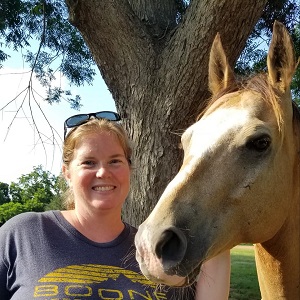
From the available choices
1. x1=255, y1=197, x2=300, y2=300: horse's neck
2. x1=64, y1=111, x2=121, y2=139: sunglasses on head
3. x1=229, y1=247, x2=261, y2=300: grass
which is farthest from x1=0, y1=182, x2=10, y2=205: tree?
x1=255, y1=197, x2=300, y2=300: horse's neck

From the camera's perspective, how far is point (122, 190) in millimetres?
2320

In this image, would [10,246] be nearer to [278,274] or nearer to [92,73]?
[278,274]

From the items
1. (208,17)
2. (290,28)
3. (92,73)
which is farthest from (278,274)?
(92,73)

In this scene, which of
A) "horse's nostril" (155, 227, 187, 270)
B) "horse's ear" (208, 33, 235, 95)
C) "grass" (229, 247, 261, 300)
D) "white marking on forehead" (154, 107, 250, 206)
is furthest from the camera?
"grass" (229, 247, 261, 300)

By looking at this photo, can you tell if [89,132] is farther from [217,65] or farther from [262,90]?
[217,65]

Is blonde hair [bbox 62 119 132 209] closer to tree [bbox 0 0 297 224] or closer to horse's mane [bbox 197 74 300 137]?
horse's mane [bbox 197 74 300 137]

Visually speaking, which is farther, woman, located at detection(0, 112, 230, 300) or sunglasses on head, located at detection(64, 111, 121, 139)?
sunglasses on head, located at detection(64, 111, 121, 139)

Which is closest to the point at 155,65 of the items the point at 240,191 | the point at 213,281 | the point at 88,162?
the point at 88,162

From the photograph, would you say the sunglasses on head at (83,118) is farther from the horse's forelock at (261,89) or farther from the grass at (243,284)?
the grass at (243,284)

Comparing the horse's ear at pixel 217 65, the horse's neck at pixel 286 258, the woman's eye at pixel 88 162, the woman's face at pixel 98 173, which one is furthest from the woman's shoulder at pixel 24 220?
the horse's ear at pixel 217 65

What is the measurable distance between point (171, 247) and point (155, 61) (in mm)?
2722

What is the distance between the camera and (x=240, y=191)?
216 centimetres

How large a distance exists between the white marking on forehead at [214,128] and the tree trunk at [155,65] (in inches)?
63.4

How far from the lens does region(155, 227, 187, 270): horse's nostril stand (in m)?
1.84
